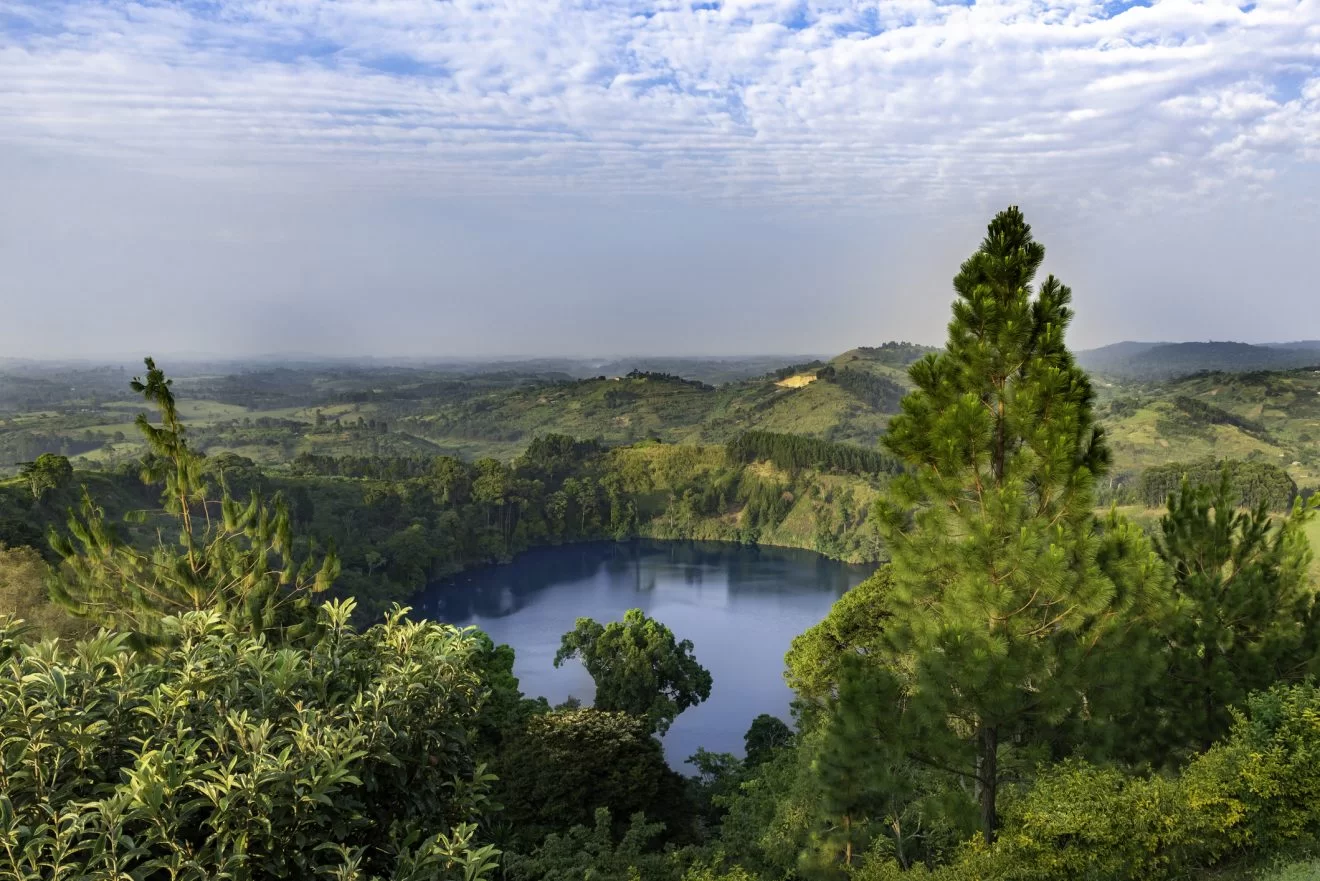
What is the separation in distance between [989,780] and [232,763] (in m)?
7.88

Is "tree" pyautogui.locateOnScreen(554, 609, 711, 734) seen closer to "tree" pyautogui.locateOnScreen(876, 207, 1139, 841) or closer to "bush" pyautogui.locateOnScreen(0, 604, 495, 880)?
"tree" pyautogui.locateOnScreen(876, 207, 1139, 841)

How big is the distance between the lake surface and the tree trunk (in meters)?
21.1

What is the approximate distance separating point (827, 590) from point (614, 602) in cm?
1665

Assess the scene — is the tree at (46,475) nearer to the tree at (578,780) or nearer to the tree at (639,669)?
the tree at (639,669)

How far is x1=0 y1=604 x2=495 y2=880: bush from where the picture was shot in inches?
147

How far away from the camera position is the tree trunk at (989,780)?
8.66m

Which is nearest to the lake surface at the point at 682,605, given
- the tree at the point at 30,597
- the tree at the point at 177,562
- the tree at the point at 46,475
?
the tree at the point at 30,597

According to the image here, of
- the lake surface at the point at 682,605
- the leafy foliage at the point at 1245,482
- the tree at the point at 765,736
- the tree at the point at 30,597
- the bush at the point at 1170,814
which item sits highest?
the bush at the point at 1170,814

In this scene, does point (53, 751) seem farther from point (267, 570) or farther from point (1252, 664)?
point (1252, 664)

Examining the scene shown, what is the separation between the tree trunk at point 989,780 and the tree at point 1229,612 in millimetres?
2445

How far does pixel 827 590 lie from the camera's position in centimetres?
6047

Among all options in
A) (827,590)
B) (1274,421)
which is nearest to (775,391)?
(1274,421)

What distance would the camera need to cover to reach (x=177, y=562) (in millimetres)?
10328

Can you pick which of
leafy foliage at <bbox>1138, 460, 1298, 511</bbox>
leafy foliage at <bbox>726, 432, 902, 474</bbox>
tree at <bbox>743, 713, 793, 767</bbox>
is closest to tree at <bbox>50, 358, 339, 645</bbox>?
tree at <bbox>743, 713, 793, 767</bbox>
